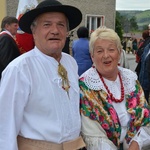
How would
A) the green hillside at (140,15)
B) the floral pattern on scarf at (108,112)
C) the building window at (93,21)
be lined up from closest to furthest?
the floral pattern on scarf at (108,112) < the building window at (93,21) < the green hillside at (140,15)

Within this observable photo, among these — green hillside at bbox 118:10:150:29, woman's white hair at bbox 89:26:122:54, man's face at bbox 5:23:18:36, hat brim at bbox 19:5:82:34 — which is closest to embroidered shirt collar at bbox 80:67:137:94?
woman's white hair at bbox 89:26:122:54

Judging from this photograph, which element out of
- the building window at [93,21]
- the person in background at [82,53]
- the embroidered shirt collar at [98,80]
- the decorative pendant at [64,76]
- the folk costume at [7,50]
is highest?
the decorative pendant at [64,76]

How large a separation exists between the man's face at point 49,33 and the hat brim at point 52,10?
0.12 feet

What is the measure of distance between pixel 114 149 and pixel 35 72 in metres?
0.84

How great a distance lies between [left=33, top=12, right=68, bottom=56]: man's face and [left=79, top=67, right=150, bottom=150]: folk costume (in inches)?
16.2

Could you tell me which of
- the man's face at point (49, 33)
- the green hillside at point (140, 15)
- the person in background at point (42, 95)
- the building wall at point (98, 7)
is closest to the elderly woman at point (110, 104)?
the person in background at point (42, 95)

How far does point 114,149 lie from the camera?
229 centimetres

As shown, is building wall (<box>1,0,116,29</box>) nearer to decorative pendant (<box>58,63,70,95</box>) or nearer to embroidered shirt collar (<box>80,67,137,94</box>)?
embroidered shirt collar (<box>80,67,137,94</box>)

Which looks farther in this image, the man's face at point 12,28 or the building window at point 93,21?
the building window at point 93,21

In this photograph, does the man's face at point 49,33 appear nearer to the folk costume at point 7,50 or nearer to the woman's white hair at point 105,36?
the woman's white hair at point 105,36

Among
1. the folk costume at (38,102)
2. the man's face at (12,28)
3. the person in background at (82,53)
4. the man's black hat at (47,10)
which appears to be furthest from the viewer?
the person in background at (82,53)

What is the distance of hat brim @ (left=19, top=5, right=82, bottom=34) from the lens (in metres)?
2.02

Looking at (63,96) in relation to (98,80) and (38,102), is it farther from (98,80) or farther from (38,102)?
(98,80)

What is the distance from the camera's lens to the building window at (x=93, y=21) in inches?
791
